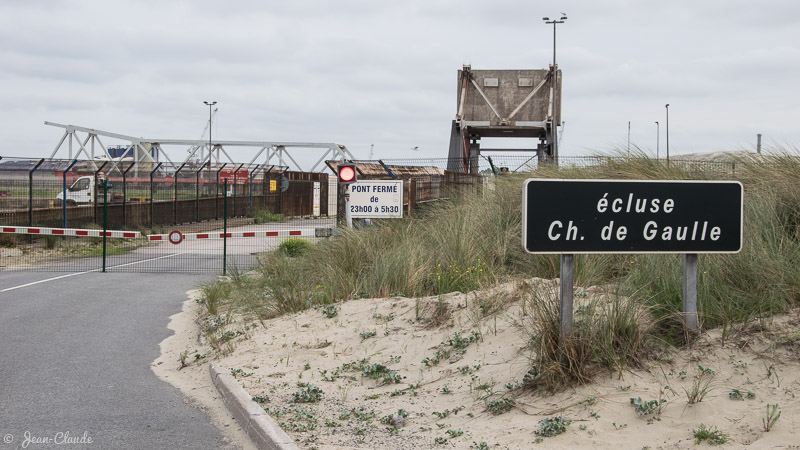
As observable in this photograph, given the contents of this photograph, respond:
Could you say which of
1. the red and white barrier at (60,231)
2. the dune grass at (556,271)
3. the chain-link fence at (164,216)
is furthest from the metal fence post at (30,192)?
the dune grass at (556,271)

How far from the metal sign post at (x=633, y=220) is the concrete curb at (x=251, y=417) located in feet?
7.05

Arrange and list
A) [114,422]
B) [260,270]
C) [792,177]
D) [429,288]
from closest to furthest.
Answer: [114,422] → [792,177] → [429,288] → [260,270]

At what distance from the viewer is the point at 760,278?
6281mm

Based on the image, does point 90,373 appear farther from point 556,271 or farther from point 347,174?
point 347,174

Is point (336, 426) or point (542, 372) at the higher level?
point (542, 372)

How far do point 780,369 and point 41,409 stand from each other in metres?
5.74

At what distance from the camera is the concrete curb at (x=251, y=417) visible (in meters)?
5.36

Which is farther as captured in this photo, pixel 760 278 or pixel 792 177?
pixel 792 177

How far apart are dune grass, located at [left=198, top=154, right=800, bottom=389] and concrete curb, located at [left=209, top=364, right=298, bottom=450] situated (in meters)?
1.89

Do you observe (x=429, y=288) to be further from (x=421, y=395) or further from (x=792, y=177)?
(x=792, y=177)

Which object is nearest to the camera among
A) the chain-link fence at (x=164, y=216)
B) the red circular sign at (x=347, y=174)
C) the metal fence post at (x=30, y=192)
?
the red circular sign at (x=347, y=174)

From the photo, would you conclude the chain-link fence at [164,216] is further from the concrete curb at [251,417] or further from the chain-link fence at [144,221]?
the concrete curb at [251,417]

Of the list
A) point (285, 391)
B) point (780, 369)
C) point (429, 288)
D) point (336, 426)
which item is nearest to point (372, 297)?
point (429, 288)

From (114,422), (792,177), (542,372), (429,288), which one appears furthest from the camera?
(429,288)
